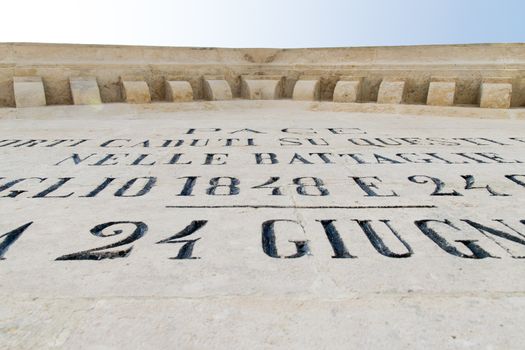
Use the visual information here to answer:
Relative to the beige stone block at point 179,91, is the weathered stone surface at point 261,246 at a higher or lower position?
lower

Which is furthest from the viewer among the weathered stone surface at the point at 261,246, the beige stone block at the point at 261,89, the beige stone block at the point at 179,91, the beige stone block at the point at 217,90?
the beige stone block at the point at 261,89

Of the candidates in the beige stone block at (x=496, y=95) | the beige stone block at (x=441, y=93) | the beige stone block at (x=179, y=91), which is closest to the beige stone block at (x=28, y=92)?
the beige stone block at (x=179, y=91)

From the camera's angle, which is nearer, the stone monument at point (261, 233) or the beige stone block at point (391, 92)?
the stone monument at point (261, 233)

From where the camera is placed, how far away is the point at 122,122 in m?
5.53

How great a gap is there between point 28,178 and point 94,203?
84cm

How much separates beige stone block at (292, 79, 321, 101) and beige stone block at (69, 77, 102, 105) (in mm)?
3257

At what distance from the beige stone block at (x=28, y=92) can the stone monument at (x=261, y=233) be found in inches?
21.6

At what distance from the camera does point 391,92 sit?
6.86 m

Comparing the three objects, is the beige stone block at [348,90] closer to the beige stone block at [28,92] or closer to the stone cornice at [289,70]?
the stone cornice at [289,70]

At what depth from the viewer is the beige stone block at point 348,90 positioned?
23.3 feet

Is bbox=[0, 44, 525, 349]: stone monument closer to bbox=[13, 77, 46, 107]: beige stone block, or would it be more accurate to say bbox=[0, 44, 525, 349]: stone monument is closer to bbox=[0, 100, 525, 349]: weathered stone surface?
bbox=[0, 100, 525, 349]: weathered stone surface

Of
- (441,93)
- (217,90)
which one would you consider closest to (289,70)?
(217,90)

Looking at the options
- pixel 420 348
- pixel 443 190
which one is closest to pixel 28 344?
pixel 420 348

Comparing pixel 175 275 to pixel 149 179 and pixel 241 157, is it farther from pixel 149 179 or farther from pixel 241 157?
pixel 241 157
